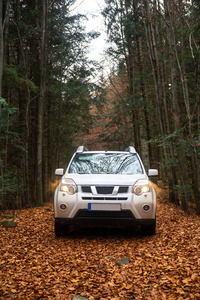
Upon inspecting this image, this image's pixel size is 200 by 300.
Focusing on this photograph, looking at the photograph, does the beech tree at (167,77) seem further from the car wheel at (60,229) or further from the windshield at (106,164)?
the car wheel at (60,229)

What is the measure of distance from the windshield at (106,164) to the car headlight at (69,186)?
66 cm

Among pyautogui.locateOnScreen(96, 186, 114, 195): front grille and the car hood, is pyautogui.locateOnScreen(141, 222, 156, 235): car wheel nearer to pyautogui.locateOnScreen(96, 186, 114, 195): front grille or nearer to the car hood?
the car hood

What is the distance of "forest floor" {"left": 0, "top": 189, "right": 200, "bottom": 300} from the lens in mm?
3441

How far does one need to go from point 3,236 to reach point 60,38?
13117 millimetres

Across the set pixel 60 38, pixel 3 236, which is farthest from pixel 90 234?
pixel 60 38

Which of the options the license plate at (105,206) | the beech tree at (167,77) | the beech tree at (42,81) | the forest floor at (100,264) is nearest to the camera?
the forest floor at (100,264)

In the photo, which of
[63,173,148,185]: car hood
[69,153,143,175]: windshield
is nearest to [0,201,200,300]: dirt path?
[63,173,148,185]: car hood

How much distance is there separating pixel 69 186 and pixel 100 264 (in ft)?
5.99

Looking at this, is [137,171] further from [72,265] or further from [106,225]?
[72,265]

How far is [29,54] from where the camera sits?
1469 centimetres

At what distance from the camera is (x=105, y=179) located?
5.90 metres

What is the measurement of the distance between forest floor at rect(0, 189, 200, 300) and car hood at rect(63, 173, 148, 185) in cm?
125

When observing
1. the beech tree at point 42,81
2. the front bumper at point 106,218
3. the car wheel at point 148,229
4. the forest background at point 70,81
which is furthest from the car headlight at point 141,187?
the beech tree at point 42,81

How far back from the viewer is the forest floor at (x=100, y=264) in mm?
3441
